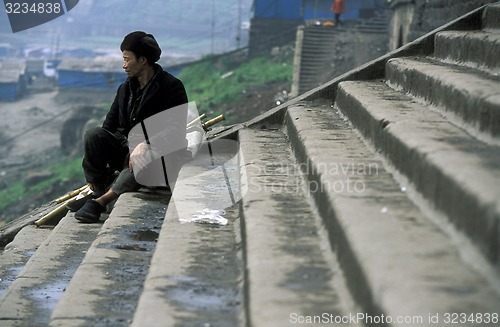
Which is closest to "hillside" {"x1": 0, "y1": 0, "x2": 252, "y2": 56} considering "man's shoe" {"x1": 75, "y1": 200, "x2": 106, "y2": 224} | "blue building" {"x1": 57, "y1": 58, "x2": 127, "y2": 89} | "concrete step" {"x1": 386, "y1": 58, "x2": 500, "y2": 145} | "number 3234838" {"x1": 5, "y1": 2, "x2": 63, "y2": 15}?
"blue building" {"x1": 57, "y1": 58, "x2": 127, "y2": 89}

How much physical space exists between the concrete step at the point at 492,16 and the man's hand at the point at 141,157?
259 centimetres

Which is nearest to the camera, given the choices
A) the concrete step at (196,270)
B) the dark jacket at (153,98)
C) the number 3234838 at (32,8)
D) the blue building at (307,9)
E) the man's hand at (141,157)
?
the concrete step at (196,270)

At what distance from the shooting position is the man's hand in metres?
5.63

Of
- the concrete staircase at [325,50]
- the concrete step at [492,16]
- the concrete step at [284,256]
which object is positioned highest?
the concrete step at [492,16]

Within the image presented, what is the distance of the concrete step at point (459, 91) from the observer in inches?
136

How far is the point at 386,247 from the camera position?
274 cm

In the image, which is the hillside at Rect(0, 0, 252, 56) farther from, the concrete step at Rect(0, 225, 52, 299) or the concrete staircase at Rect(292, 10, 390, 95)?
the concrete step at Rect(0, 225, 52, 299)

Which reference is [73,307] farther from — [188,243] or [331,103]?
[331,103]

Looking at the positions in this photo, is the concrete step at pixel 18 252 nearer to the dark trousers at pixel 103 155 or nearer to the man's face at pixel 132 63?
the dark trousers at pixel 103 155

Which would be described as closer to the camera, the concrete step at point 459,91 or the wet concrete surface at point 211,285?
the wet concrete surface at point 211,285

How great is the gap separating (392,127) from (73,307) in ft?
5.50

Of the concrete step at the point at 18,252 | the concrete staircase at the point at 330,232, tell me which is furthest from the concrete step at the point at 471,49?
the concrete step at the point at 18,252

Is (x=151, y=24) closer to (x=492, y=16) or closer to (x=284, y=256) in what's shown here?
(x=492, y=16)

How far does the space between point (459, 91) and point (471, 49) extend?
1295mm
